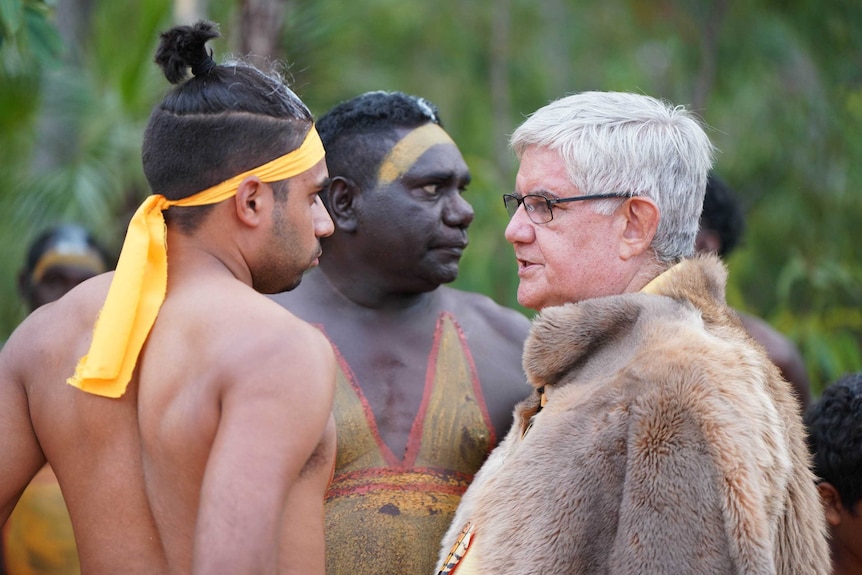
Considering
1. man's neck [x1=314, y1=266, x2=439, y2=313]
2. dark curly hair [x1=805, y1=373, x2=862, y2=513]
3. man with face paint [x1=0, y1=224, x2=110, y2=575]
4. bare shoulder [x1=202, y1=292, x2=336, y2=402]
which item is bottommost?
man with face paint [x1=0, y1=224, x2=110, y2=575]

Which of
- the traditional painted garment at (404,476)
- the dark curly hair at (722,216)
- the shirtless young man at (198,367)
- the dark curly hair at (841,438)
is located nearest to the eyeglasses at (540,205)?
the shirtless young man at (198,367)

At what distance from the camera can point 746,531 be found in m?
1.86

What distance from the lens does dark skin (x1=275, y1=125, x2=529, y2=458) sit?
9.90ft

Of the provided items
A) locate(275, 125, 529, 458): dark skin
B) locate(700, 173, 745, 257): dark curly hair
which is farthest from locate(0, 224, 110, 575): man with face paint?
locate(700, 173, 745, 257): dark curly hair

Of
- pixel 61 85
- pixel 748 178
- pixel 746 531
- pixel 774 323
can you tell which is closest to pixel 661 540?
pixel 746 531

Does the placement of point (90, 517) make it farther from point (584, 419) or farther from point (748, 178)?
point (748, 178)

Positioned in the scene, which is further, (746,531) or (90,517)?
(90,517)

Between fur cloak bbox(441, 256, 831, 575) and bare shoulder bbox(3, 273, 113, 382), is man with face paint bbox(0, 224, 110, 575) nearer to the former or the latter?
bare shoulder bbox(3, 273, 113, 382)

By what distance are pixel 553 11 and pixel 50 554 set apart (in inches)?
449

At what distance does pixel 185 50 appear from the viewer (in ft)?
6.98

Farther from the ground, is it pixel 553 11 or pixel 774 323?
pixel 553 11

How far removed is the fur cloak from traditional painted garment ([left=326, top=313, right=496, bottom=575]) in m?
0.57

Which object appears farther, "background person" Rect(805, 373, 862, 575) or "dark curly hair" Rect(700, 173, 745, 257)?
"dark curly hair" Rect(700, 173, 745, 257)

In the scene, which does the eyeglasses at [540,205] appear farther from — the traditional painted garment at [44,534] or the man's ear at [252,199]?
the traditional painted garment at [44,534]
